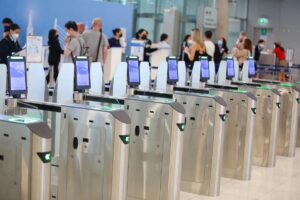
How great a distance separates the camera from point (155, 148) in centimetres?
500

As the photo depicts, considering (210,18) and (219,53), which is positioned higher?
(210,18)

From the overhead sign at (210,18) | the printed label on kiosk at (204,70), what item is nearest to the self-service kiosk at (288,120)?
the printed label on kiosk at (204,70)

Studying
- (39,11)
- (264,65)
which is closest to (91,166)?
(39,11)

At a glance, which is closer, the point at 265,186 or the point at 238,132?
the point at 265,186

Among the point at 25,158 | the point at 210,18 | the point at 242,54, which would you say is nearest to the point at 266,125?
the point at 242,54

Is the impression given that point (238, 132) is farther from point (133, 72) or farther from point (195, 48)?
point (195, 48)

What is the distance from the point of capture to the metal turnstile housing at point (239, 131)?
642 centimetres

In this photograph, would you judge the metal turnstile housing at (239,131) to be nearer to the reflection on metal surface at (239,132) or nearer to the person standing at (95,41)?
the reflection on metal surface at (239,132)

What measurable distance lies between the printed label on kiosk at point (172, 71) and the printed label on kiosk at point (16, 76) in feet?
8.49

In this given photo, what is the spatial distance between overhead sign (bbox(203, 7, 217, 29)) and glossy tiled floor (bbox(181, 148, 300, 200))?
9.73 metres

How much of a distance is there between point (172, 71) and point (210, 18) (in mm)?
10373

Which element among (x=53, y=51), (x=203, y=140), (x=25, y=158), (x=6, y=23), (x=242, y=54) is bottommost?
(x=203, y=140)

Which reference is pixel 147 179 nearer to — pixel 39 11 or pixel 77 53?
pixel 77 53

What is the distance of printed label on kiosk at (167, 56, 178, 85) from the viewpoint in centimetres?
682
